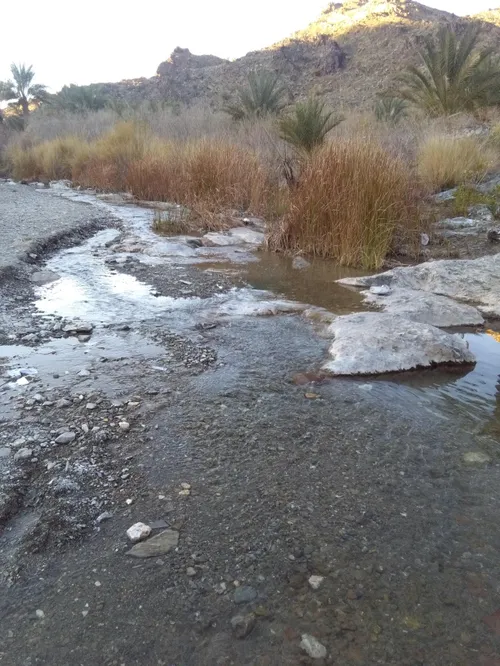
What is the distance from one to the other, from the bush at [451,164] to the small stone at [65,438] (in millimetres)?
7146

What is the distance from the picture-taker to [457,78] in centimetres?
1205

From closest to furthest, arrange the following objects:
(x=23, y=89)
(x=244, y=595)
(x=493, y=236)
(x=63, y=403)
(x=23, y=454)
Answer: (x=244, y=595) < (x=23, y=454) < (x=63, y=403) < (x=493, y=236) < (x=23, y=89)

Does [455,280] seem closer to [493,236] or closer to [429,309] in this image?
[429,309]

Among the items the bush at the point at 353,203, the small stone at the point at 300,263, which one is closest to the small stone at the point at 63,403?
the small stone at the point at 300,263

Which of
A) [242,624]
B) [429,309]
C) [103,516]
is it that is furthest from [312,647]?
[429,309]

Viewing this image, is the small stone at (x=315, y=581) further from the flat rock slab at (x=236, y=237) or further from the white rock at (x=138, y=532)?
the flat rock slab at (x=236, y=237)

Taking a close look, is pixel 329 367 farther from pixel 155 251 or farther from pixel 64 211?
pixel 64 211

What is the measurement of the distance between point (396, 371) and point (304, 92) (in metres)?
29.5

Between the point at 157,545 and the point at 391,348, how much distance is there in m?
1.70

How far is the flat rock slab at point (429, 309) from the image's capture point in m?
3.40

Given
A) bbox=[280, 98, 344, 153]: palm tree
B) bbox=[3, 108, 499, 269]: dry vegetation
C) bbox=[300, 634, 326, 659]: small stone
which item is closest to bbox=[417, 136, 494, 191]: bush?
bbox=[3, 108, 499, 269]: dry vegetation

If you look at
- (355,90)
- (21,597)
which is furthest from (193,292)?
(355,90)

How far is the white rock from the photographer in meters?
1.48

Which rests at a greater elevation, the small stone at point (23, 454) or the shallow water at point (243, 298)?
the small stone at point (23, 454)
